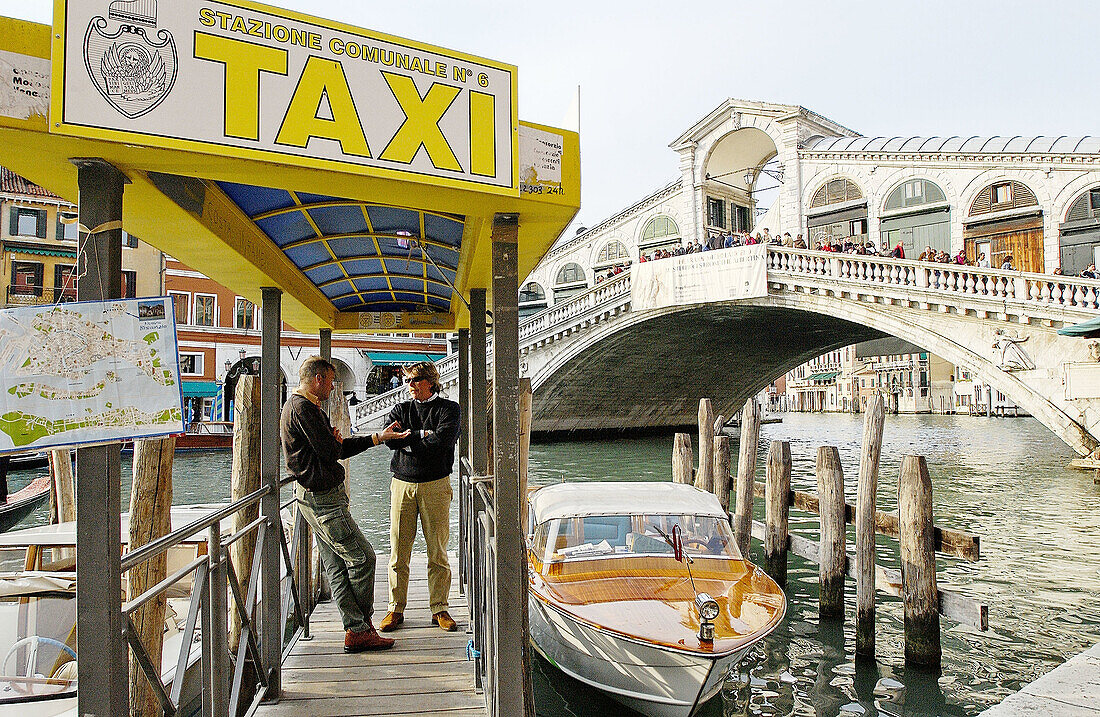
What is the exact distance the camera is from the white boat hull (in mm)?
4504

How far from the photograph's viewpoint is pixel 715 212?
27.2 m

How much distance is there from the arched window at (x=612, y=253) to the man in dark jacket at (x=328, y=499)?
91.5 feet

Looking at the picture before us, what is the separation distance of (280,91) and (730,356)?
2682 cm

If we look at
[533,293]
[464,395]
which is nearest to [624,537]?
[464,395]

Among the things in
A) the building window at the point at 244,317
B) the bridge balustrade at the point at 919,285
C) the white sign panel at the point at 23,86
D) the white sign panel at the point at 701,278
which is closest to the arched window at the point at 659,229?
the bridge balustrade at the point at 919,285

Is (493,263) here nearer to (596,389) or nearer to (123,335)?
(123,335)

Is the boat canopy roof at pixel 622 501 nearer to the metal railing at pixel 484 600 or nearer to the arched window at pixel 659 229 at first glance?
the metal railing at pixel 484 600

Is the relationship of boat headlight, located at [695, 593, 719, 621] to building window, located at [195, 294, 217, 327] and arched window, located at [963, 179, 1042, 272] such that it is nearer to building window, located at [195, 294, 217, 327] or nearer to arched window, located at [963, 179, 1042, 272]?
arched window, located at [963, 179, 1042, 272]

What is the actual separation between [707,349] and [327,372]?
2333cm

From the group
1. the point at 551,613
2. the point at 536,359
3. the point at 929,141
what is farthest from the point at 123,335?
the point at 929,141

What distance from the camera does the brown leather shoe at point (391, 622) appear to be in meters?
4.22

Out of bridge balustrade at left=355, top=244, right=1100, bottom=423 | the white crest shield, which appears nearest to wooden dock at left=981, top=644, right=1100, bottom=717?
the white crest shield

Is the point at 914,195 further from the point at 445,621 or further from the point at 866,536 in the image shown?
the point at 445,621

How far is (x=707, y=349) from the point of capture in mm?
26297
